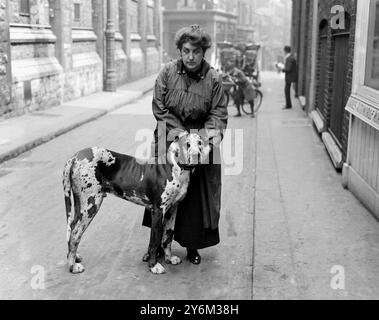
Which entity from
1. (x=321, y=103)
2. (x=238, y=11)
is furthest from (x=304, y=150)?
(x=238, y=11)

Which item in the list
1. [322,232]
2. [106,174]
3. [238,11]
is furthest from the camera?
[238,11]

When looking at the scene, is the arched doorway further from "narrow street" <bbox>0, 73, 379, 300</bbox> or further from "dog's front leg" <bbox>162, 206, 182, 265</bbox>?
"dog's front leg" <bbox>162, 206, 182, 265</bbox>

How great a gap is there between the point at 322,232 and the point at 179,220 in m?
1.87

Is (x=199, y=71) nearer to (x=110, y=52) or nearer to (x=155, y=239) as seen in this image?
(x=155, y=239)

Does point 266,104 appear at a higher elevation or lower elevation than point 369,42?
lower

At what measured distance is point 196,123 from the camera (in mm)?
4883

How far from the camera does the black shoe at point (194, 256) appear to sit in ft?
16.9

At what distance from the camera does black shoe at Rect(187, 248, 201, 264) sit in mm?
5160

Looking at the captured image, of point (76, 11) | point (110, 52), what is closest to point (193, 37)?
point (76, 11)

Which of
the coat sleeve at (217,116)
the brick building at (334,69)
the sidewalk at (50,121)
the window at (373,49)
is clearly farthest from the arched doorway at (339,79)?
the sidewalk at (50,121)

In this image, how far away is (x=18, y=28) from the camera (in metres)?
15.1

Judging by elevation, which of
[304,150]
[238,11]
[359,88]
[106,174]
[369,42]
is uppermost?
[238,11]

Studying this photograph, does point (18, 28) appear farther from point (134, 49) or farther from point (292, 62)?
point (134, 49)

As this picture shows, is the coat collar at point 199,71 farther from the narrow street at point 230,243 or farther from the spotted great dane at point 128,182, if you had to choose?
the narrow street at point 230,243
